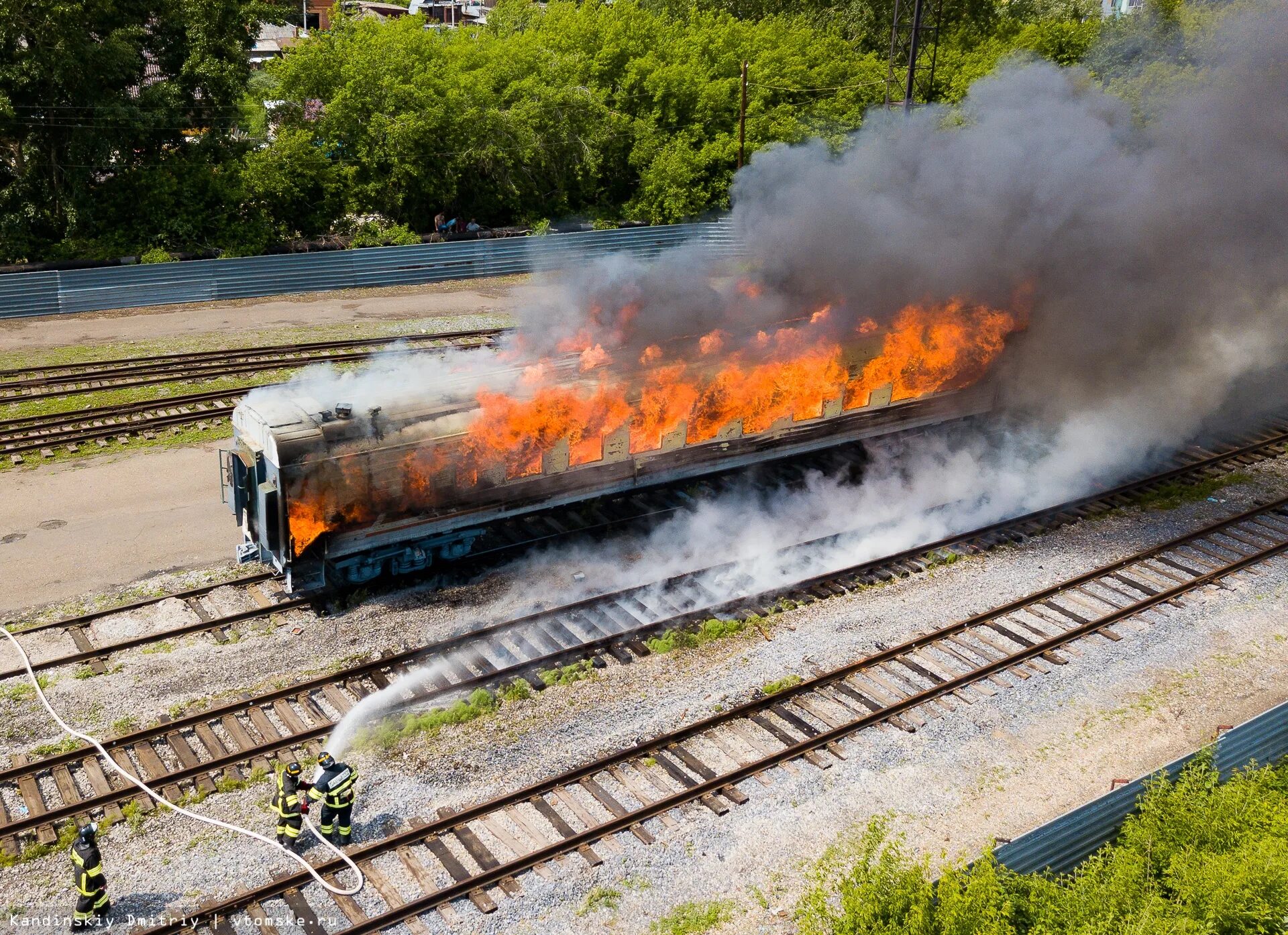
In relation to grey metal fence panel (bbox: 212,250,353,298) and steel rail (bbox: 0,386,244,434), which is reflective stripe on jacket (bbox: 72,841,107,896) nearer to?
steel rail (bbox: 0,386,244,434)

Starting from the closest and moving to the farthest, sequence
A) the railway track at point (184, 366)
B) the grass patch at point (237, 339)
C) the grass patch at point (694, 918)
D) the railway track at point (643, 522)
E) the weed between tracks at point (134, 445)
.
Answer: the grass patch at point (694, 918)
the railway track at point (643, 522)
the weed between tracks at point (134, 445)
the railway track at point (184, 366)
the grass patch at point (237, 339)

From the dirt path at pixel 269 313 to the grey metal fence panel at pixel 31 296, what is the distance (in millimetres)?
280

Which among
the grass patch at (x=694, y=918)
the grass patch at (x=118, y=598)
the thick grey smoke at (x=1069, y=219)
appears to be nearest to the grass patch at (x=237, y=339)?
the thick grey smoke at (x=1069, y=219)

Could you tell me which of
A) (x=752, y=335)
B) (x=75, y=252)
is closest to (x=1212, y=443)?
(x=752, y=335)

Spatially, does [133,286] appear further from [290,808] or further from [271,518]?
[290,808]

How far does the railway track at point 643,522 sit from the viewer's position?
1313cm

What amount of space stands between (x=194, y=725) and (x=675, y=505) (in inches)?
325

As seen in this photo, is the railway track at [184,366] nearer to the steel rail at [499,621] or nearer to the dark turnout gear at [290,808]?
the steel rail at [499,621]

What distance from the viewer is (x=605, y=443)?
14969 millimetres

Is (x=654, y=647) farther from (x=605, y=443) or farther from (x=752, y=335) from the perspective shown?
(x=752, y=335)

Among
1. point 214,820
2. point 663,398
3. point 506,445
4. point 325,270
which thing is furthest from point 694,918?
point 325,270

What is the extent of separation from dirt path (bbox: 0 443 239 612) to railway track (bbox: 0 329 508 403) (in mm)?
4430

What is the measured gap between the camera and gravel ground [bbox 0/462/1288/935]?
9539mm

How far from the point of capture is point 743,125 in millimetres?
38500
